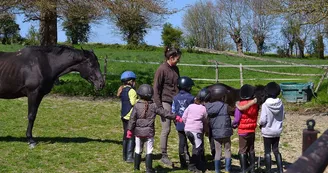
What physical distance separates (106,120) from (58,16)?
23.6 feet

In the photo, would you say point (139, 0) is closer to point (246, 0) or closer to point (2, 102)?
point (2, 102)

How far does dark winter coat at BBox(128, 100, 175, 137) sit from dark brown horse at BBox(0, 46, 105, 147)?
7.15ft

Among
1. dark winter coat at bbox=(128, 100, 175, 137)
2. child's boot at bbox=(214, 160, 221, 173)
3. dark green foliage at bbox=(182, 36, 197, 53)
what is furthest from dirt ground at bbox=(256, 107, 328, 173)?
dark green foliage at bbox=(182, 36, 197, 53)

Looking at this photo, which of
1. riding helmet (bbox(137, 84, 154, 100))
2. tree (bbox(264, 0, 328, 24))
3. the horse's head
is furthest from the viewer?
tree (bbox(264, 0, 328, 24))

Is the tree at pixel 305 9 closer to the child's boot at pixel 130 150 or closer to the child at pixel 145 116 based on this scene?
the child's boot at pixel 130 150

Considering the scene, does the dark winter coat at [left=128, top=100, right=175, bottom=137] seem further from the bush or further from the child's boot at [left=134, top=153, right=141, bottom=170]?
the bush

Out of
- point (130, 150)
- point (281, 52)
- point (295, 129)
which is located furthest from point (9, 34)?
point (130, 150)

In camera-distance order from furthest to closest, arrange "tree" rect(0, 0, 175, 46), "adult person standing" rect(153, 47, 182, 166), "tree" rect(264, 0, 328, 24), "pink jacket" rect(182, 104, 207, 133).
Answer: "tree" rect(0, 0, 175, 46), "tree" rect(264, 0, 328, 24), "adult person standing" rect(153, 47, 182, 166), "pink jacket" rect(182, 104, 207, 133)

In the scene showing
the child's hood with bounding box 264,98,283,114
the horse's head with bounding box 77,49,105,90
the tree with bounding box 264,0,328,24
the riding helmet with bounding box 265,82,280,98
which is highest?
the tree with bounding box 264,0,328,24

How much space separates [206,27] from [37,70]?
4460cm

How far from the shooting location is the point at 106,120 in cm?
1145

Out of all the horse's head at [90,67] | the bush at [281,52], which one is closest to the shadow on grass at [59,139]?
the horse's head at [90,67]

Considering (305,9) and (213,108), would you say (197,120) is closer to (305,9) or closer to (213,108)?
(213,108)

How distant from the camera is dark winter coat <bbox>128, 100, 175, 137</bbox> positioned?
6270mm
